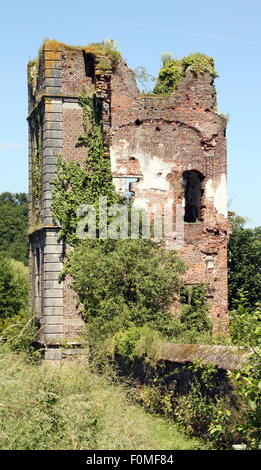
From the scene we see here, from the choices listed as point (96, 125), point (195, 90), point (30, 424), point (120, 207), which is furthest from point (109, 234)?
point (30, 424)

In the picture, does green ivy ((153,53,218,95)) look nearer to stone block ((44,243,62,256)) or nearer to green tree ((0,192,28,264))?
stone block ((44,243,62,256))

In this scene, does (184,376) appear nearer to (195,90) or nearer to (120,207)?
(120,207)

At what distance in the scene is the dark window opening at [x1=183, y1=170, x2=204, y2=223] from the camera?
25.9 meters

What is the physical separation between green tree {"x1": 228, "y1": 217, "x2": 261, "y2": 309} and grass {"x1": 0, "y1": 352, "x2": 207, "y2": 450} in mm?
17828

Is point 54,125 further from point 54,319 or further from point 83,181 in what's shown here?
point 54,319

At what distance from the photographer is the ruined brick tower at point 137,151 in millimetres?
24953

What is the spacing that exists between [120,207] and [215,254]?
10.0 feet

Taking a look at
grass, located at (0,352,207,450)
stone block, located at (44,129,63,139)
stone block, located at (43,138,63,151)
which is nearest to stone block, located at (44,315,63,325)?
stone block, located at (43,138,63,151)

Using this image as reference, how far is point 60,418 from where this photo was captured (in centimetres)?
1236

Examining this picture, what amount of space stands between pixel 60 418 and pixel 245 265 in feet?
68.4

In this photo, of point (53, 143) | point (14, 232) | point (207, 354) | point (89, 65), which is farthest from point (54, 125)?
point (14, 232)

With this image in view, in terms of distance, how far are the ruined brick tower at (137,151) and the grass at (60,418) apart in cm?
1043

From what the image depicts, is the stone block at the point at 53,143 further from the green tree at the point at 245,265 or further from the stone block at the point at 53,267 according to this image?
the green tree at the point at 245,265

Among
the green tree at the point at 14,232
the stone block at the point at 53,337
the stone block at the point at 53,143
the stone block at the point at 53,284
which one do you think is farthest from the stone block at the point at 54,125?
the green tree at the point at 14,232
